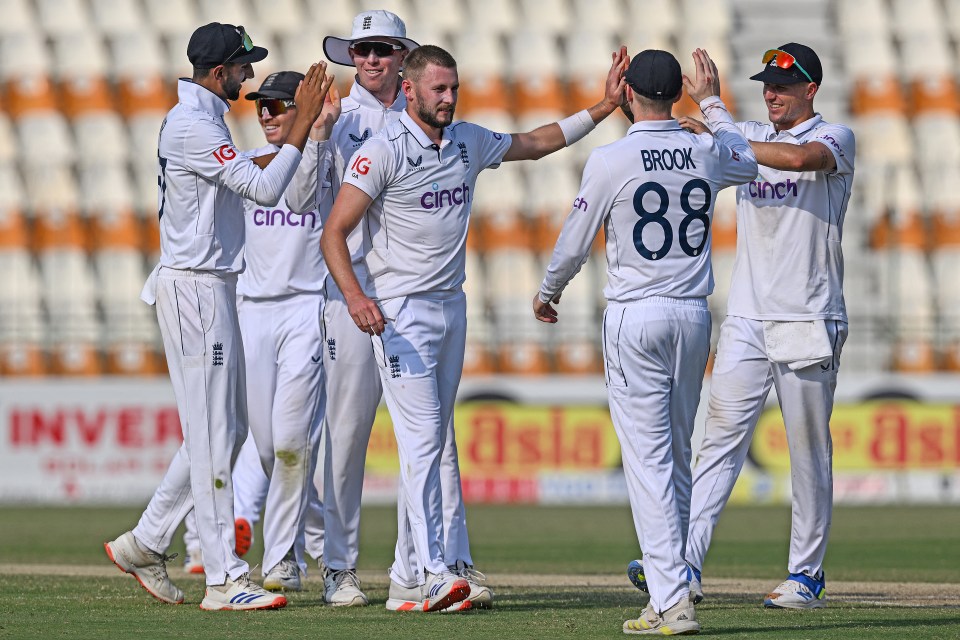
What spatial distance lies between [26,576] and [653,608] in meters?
4.21

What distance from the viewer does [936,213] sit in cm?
1928

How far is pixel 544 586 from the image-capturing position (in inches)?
327

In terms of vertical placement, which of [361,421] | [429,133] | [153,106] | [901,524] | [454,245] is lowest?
[901,524]

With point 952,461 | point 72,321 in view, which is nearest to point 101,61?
point 72,321

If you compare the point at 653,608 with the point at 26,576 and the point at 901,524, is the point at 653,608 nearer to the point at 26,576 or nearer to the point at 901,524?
the point at 26,576

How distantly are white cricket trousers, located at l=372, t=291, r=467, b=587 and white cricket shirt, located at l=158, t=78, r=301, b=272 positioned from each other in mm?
785

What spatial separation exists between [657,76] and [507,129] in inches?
539

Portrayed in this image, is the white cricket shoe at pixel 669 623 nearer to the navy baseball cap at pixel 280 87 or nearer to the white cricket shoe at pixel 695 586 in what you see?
the white cricket shoe at pixel 695 586

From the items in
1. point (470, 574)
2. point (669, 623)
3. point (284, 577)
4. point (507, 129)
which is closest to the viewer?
point (669, 623)

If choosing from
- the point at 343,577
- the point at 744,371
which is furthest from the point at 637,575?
the point at 343,577

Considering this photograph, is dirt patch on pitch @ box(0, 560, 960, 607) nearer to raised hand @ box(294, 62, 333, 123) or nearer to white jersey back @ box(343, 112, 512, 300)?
white jersey back @ box(343, 112, 512, 300)

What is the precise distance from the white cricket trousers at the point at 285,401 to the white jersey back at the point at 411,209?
1065 mm

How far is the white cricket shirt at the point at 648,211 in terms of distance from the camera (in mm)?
6219

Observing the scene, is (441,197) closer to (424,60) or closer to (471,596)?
(424,60)
